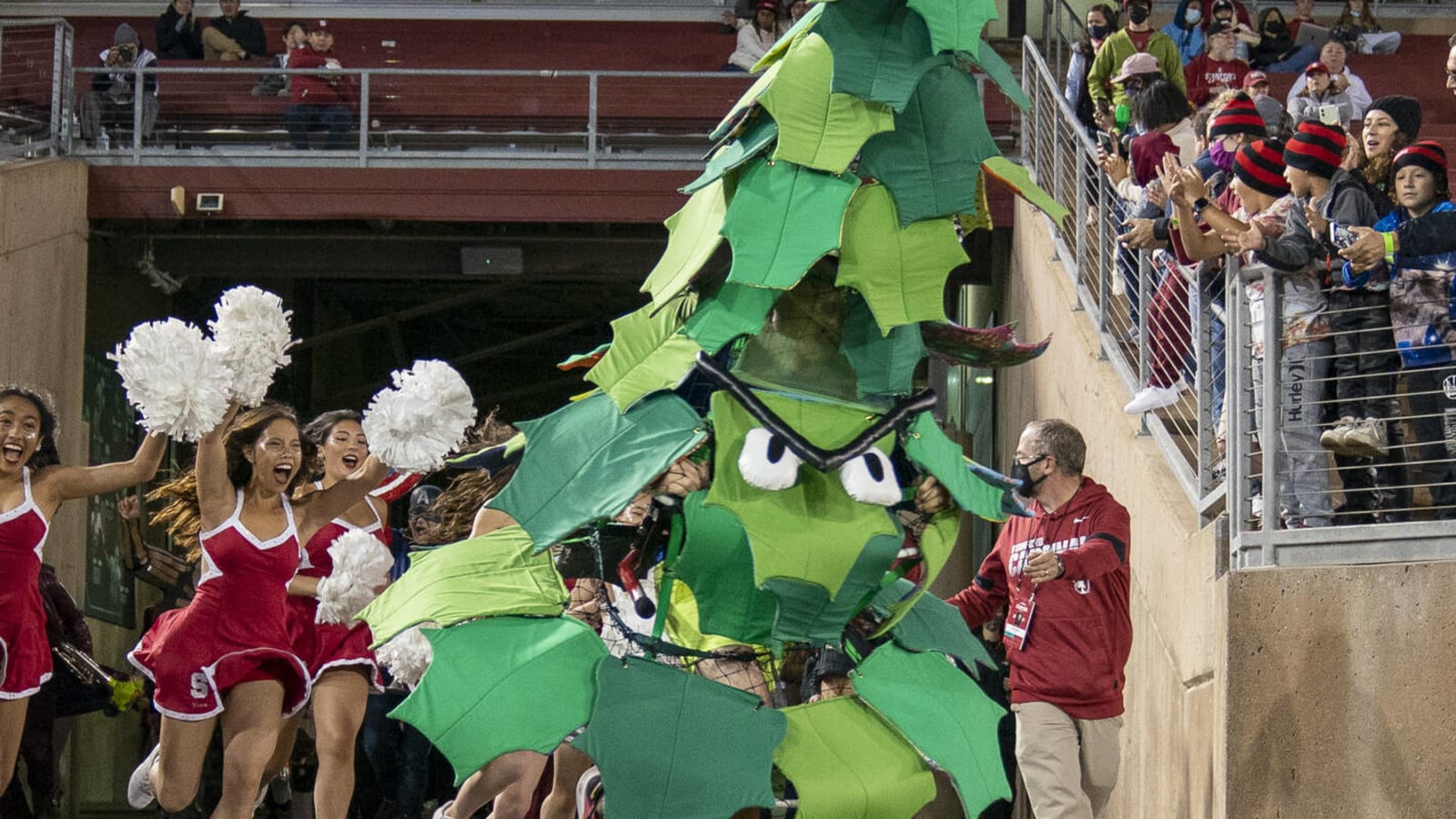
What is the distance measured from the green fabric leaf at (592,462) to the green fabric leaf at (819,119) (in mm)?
576

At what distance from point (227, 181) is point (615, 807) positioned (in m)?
10.6

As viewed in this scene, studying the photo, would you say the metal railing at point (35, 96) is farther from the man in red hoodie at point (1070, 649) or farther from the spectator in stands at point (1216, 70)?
the man in red hoodie at point (1070, 649)

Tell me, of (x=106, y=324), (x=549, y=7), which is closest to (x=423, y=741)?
(x=106, y=324)

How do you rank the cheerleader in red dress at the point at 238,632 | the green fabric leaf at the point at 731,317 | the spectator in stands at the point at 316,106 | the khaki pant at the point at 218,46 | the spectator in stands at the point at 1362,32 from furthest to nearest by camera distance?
the khaki pant at the point at 218,46, the spectator in stands at the point at 1362,32, the spectator in stands at the point at 316,106, the cheerleader in red dress at the point at 238,632, the green fabric leaf at the point at 731,317

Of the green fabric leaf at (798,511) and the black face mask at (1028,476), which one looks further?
the black face mask at (1028,476)

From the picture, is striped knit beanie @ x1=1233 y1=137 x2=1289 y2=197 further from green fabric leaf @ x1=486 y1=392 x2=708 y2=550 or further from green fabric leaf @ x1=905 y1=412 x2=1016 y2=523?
green fabric leaf @ x1=486 y1=392 x2=708 y2=550

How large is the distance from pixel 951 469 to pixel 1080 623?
2.59m

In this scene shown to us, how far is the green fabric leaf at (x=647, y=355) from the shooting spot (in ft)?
14.0

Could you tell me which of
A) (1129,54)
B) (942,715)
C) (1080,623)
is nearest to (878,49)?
(942,715)

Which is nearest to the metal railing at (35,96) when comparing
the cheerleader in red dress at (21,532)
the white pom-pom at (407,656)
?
the cheerleader in red dress at (21,532)

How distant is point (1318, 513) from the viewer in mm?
6289

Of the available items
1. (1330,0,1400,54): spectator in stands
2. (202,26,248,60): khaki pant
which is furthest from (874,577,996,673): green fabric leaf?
(202,26,248,60): khaki pant

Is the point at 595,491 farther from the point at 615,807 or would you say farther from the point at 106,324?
the point at 106,324

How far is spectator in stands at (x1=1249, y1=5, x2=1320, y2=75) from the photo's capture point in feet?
46.7
